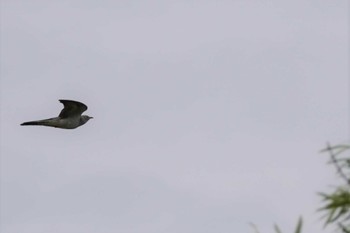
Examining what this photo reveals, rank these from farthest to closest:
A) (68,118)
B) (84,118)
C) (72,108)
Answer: (84,118), (68,118), (72,108)

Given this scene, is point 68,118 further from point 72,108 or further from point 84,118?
point 84,118

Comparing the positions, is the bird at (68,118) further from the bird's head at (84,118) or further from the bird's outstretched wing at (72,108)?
the bird's head at (84,118)

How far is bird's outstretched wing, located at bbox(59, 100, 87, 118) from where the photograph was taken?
4927 centimetres

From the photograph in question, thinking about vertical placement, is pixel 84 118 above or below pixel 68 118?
above

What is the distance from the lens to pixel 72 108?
4966cm

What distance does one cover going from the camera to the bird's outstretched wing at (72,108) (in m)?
49.3

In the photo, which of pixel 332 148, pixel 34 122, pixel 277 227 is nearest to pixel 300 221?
pixel 277 227

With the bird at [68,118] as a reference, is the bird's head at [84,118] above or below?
above

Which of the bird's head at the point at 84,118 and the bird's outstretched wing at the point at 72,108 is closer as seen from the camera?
the bird's outstretched wing at the point at 72,108

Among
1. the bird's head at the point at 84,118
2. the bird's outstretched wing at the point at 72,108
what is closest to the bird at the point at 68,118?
the bird's outstretched wing at the point at 72,108

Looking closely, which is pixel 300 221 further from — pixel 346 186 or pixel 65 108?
pixel 65 108

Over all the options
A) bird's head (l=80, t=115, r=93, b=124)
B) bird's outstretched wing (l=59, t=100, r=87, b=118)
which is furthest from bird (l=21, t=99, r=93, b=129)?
bird's head (l=80, t=115, r=93, b=124)

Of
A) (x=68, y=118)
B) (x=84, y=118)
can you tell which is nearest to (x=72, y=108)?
(x=68, y=118)

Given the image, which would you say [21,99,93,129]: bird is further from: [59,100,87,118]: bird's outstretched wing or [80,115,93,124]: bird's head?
[80,115,93,124]: bird's head
